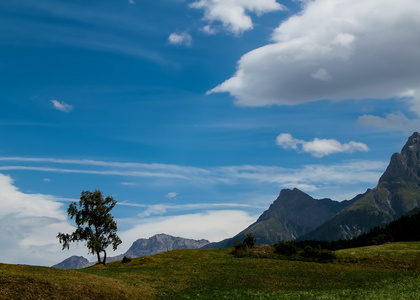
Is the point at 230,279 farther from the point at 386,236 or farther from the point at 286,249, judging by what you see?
the point at 386,236

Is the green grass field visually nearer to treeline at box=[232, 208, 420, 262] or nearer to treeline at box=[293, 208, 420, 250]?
treeline at box=[232, 208, 420, 262]

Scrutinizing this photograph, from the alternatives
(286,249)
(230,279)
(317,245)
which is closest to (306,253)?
(286,249)

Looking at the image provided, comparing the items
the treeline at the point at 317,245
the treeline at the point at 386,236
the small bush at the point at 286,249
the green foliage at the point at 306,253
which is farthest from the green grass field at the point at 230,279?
the treeline at the point at 386,236

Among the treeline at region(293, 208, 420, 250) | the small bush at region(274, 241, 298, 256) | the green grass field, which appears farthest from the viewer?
the treeline at region(293, 208, 420, 250)

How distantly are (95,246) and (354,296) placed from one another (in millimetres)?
61093

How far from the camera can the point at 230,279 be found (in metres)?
59.7

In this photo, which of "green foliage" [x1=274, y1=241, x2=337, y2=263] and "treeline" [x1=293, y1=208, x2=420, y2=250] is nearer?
"green foliage" [x1=274, y1=241, x2=337, y2=263]

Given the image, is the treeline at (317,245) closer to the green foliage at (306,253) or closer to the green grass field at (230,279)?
the green foliage at (306,253)

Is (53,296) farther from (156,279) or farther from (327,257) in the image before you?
(327,257)

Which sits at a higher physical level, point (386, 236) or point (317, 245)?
point (317, 245)

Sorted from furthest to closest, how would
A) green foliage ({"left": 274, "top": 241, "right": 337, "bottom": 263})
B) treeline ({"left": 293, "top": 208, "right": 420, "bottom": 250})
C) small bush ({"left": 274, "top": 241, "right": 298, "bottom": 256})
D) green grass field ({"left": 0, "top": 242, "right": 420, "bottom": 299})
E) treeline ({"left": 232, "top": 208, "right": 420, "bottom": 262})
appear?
treeline ({"left": 293, "top": 208, "right": 420, "bottom": 250}) → small bush ({"left": 274, "top": 241, "right": 298, "bottom": 256}) → treeline ({"left": 232, "top": 208, "right": 420, "bottom": 262}) → green foliage ({"left": 274, "top": 241, "right": 337, "bottom": 263}) → green grass field ({"left": 0, "top": 242, "right": 420, "bottom": 299})

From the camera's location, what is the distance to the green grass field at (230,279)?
45.0m

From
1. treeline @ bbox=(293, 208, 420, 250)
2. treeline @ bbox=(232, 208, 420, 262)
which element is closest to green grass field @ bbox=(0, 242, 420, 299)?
treeline @ bbox=(232, 208, 420, 262)

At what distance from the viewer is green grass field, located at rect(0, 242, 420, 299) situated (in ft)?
148
